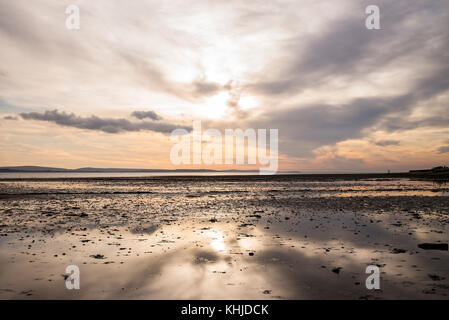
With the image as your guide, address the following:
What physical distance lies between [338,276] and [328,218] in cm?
1232

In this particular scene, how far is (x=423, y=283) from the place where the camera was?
849 cm

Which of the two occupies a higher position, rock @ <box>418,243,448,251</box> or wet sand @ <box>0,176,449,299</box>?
rock @ <box>418,243,448,251</box>

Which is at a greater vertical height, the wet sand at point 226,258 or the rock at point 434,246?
the rock at point 434,246

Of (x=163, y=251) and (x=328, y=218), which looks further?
(x=328, y=218)

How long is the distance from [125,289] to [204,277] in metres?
→ 2.45

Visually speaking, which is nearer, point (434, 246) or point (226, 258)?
point (226, 258)

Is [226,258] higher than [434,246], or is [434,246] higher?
[434,246]

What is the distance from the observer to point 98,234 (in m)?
16.2

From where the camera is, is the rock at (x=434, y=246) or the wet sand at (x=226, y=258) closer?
the wet sand at (x=226, y=258)

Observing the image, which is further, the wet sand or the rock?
the rock
